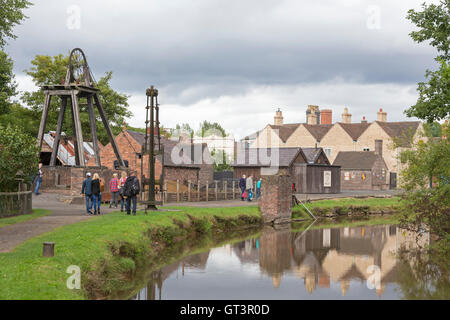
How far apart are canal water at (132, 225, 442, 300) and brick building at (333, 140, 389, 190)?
4243 cm

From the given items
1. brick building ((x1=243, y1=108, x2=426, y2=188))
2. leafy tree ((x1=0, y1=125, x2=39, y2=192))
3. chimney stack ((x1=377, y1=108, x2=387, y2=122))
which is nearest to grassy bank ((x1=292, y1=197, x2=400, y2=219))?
leafy tree ((x1=0, y1=125, x2=39, y2=192))

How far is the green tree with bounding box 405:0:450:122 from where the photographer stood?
24250mm

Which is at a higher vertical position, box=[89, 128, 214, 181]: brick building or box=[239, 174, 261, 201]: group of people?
box=[89, 128, 214, 181]: brick building

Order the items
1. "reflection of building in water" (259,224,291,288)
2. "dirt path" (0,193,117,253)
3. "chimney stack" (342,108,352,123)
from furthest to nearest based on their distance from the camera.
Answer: "chimney stack" (342,108,352,123) → "reflection of building in water" (259,224,291,288) → "dirt path" (0,193,117,253)

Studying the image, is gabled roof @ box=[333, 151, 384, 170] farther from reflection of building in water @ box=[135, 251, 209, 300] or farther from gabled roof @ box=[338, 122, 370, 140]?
reflection of building in water @ box=[135, 251, 209, 300]

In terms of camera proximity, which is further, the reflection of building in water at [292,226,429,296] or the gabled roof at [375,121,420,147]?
the gabled roof at [375,121,420,147]

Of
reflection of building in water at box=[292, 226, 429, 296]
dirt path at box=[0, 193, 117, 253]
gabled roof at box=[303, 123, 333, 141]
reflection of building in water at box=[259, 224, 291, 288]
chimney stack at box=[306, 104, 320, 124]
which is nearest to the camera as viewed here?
dirt path at box=[0, 193, 117, 253]

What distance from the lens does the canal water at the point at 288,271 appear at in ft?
43.7

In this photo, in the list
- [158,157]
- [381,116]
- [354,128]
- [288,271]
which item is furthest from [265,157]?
[381,116]

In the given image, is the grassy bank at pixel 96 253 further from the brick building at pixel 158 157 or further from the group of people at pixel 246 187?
the brick building at pixel 158 157

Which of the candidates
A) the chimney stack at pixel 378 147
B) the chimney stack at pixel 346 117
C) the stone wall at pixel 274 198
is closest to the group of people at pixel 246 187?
the stone wall at pixel 274 198

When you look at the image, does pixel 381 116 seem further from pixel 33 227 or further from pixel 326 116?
pixel 33 227

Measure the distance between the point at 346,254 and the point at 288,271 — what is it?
4.86 meters
